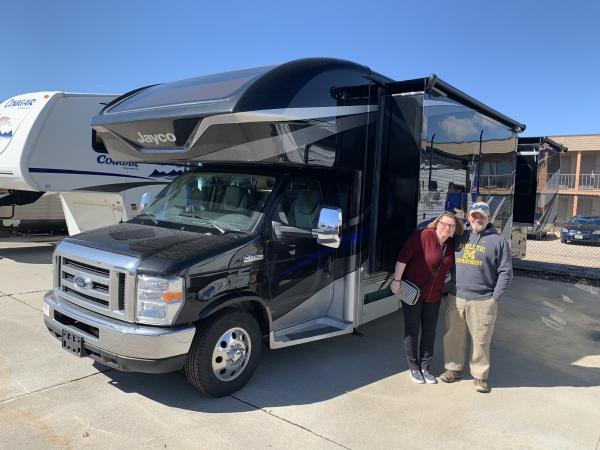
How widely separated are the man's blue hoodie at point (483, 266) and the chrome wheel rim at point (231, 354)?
6.79ft

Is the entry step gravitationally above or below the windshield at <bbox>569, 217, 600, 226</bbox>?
below

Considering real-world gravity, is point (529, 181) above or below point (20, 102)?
below

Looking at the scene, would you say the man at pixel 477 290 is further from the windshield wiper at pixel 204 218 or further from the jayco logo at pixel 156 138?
the jayco logo at pixel 156 138

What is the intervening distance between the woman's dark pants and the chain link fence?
7.37 metres

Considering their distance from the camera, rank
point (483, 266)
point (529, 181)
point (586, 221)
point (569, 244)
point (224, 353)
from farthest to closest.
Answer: point (586, 221)
point (569, 244)
point (529, 181)
point (483, 266)
point (224, 353)

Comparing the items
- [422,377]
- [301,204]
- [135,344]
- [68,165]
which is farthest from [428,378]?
A: [68,165]

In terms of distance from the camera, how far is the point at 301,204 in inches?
198

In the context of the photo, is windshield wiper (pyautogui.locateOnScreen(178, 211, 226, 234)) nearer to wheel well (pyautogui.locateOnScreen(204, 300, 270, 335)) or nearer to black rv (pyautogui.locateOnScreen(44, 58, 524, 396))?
black rv (pyautogui.locateOnScreen(44, 58, 524, 396))

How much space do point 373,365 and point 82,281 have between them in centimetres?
296

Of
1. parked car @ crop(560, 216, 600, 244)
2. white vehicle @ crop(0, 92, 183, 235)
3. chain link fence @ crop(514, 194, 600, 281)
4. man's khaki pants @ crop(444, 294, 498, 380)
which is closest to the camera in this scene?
man's khaki pants @ crop(444, 294, 498, 380)

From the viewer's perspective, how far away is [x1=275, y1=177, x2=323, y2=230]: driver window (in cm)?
480

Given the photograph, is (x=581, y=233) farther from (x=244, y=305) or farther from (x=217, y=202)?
(x=244, y=305)

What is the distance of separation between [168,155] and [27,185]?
564cm

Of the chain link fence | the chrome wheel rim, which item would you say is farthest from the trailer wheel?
the chain link fence
